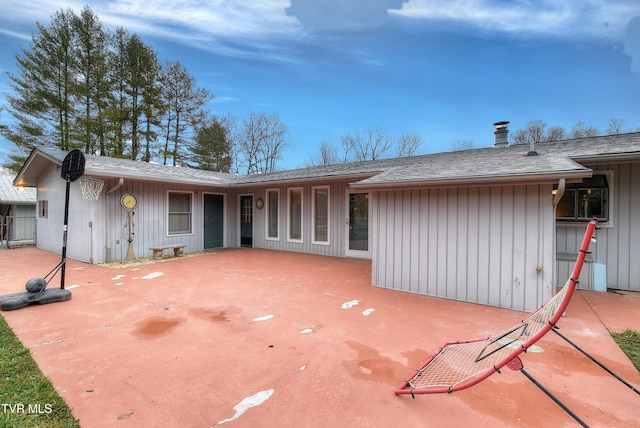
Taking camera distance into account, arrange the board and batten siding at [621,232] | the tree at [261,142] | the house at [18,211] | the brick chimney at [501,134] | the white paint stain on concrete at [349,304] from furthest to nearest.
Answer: the tree at [261,142], the house at [18,211], the brick chimney at [501,134], the board and batten siding at [621,232], the white paint stain on concrete at [349,304]

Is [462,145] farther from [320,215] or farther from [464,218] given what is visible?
[464,218]

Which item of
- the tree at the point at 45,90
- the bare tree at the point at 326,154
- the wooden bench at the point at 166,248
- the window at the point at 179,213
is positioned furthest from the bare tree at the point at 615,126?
the tree at the point at 45,90

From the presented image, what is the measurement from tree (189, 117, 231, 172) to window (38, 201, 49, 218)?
8.63 meters

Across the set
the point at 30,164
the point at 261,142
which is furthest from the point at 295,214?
the point at 261,142

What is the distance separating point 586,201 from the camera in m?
5.35

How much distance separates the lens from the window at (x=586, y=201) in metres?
5.19

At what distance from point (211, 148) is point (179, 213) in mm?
10740

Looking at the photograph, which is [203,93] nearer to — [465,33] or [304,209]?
[304,209]

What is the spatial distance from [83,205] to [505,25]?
495 inches

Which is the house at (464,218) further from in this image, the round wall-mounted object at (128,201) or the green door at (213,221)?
the green door at (213,221)

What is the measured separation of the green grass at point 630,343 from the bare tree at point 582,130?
58.9ft

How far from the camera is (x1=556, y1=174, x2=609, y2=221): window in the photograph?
17.0ft

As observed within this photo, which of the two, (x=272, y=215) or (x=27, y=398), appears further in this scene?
(x=272, y=215)

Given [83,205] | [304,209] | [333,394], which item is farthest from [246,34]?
[333,394]
